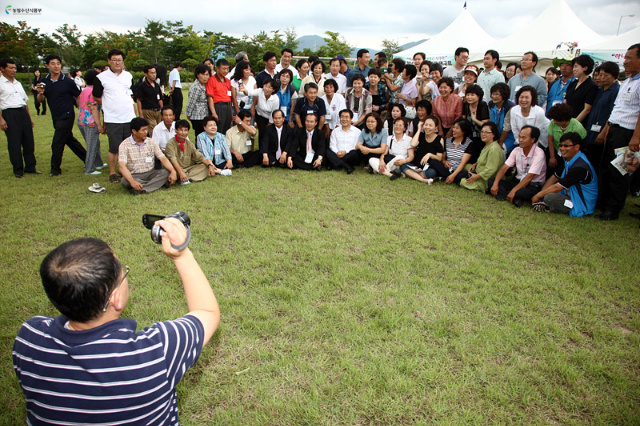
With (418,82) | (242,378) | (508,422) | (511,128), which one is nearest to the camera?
(508,422)

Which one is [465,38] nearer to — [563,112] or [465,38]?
[465,38]

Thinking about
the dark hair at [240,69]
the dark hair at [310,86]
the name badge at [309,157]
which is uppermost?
the dark hair at [240,69]

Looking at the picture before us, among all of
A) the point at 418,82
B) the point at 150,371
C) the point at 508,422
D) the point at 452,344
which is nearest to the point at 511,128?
the point at 418,82

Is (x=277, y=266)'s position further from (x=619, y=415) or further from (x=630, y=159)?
(x=630, y=159)

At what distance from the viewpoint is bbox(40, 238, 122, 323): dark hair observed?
3.59 ft

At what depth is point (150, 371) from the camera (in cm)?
111

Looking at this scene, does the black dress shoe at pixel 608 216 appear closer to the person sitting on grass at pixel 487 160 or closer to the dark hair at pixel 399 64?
the person sitting on grass at pixel 487 160

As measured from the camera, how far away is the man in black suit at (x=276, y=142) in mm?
6922

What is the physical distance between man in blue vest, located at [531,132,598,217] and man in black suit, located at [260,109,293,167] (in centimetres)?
434

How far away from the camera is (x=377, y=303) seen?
2951 millimetres

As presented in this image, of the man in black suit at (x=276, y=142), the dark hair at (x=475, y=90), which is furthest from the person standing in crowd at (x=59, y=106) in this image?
the dark hair at (x=475, y=90)

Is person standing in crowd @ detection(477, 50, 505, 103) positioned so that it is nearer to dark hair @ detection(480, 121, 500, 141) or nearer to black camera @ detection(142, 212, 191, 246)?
dark hair @ detection(480, 121, 500, 141)

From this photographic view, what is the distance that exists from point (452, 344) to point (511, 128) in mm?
4412

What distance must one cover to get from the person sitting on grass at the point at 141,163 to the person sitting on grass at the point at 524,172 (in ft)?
16.3
